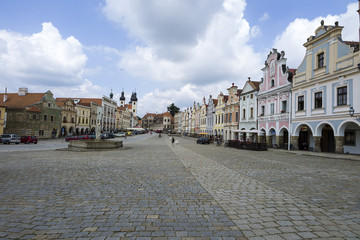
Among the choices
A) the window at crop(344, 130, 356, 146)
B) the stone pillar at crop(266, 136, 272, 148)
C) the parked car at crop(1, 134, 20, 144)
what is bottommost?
the parked car at crop(1, 134, 20, 144)

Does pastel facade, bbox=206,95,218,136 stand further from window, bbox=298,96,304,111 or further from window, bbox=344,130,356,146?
window, bbox=344,130,356,146

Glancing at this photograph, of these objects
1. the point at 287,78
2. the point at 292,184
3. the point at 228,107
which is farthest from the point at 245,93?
the point at 292,184

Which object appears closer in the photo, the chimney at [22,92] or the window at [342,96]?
the window at [342,96]

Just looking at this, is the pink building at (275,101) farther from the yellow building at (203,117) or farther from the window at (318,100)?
the yellow building at (203,117)

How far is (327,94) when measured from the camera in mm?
20969

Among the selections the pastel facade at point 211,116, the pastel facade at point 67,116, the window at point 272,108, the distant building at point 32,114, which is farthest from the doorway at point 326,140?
the pastel facade at point 67,116

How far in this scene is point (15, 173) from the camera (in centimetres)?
887

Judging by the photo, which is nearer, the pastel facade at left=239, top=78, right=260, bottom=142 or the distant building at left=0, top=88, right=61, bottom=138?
the pastel facade at left=239, top=78, right=260, bottom=142

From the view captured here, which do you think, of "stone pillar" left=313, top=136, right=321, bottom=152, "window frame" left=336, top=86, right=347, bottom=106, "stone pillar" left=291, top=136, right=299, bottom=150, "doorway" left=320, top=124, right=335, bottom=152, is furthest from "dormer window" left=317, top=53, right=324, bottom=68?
"stone pillar" left=291, top=136, right=299, bottom=150

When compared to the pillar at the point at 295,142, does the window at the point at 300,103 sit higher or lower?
higher

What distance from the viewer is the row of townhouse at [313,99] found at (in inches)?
755

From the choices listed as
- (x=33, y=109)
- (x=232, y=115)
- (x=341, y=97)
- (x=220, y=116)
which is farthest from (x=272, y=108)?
(x=33, y=109)

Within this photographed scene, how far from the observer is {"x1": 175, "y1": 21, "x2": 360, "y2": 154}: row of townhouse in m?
19.2

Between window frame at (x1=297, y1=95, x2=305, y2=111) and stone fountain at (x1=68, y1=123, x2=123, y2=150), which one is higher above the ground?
window frame at (x1=297, y1=95, x2=305, y2=111)
